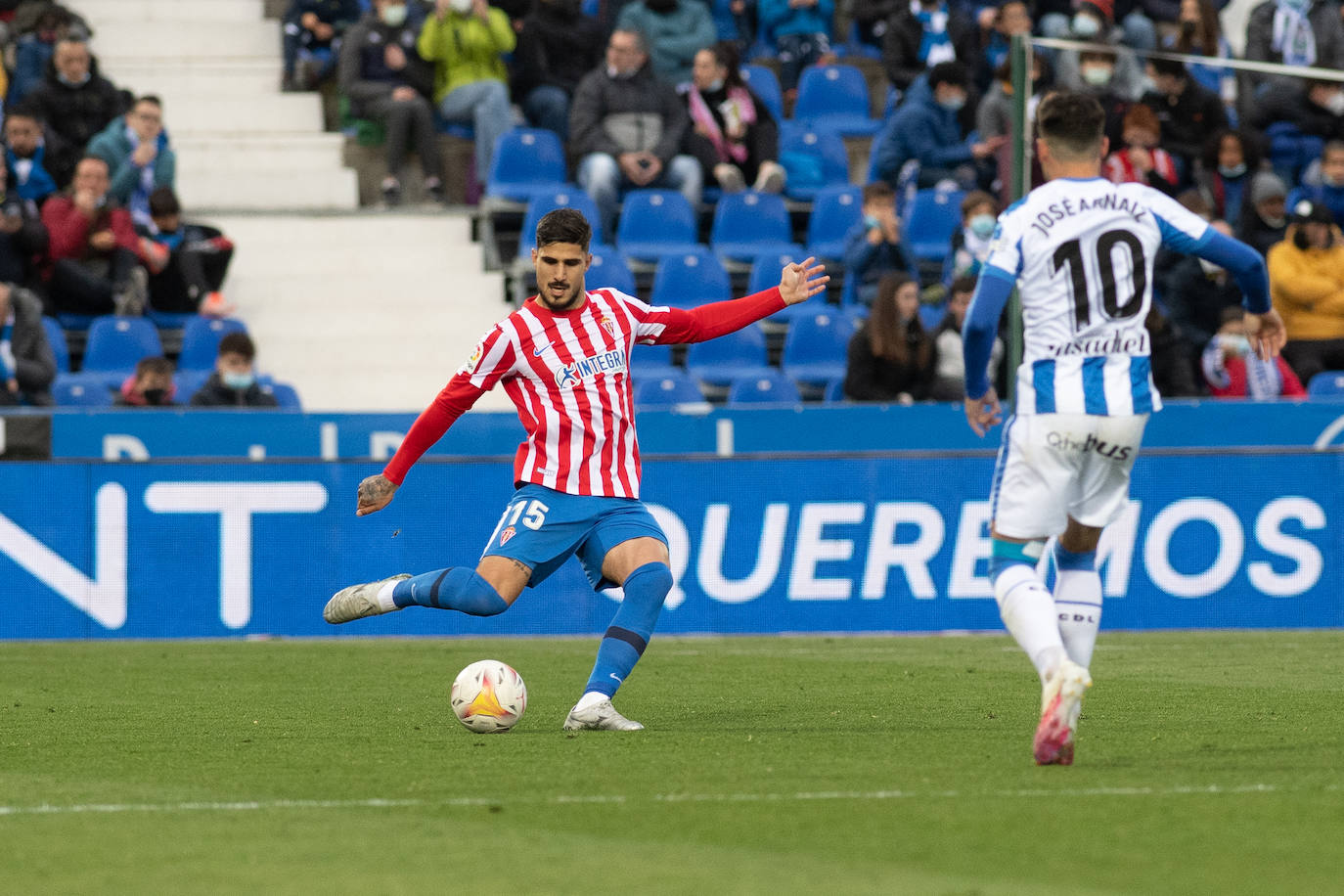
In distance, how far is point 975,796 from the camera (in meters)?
5.31

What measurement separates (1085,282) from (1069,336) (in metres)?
0.17

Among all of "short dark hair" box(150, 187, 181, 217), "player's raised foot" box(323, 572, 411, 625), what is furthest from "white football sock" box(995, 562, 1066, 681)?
"short dark hair" box(150, 187, 181, 217)

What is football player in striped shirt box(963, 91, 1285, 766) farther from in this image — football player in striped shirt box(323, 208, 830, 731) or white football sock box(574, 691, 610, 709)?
white football sock box(574, 691, 610, 709)

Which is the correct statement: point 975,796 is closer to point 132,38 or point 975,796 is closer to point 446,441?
point 446,441

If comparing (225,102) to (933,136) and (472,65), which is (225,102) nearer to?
(472,65)

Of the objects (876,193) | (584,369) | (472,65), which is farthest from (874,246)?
(584,369)

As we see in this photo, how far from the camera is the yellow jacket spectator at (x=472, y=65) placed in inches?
664

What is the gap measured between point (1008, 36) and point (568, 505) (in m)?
11.9

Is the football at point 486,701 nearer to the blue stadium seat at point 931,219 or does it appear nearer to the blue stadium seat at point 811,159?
the blue stadium seat at point 931,219

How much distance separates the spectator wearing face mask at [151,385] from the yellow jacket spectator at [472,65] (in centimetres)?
420

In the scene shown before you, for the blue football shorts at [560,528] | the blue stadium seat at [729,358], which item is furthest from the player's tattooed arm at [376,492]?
the blue stadium seat at [729,358]

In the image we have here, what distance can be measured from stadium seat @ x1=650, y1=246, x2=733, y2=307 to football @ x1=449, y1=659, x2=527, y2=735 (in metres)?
8.84

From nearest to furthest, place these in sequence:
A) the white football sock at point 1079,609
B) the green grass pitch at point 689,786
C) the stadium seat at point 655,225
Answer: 1. the green grass pitch at point 689,786
2. the white football sock at point 1079,609
3. the stadium seat at point 655,225

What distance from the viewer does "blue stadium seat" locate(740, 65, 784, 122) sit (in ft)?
60.2
